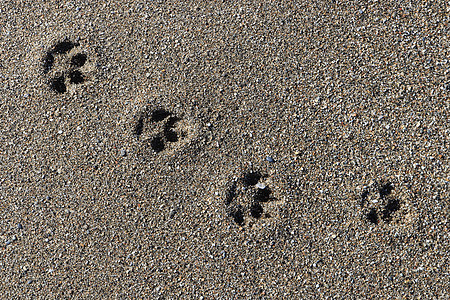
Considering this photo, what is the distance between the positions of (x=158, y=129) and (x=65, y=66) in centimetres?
90

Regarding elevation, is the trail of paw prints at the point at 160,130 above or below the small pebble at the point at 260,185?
above

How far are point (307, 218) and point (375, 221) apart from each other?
0.46 metres

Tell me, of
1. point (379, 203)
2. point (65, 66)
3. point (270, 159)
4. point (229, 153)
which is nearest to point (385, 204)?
point (379, 203)

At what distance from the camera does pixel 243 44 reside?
2.94 metres

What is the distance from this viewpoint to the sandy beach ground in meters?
2.67

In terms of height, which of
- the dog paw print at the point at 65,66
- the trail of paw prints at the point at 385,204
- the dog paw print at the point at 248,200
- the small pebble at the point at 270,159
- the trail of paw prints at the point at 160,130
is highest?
the dog paw print at the point at 65,66

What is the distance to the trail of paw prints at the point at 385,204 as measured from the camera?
8.73 ft

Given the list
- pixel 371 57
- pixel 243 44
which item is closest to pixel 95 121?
pixel 243 44

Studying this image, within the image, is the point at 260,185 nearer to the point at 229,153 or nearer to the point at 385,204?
the point at 229,153

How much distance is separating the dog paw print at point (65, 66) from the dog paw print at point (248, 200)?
1.44 meters

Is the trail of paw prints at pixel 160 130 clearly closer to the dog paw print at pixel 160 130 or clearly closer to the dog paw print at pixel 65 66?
the dog paw print at pixel 160 130

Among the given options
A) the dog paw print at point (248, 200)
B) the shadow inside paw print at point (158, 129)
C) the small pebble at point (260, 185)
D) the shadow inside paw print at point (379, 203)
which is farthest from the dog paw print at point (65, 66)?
the shadow inside paw print at point (379, 203)

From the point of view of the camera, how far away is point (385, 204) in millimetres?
2674

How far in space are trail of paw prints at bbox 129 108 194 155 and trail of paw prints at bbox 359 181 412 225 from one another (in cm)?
132
